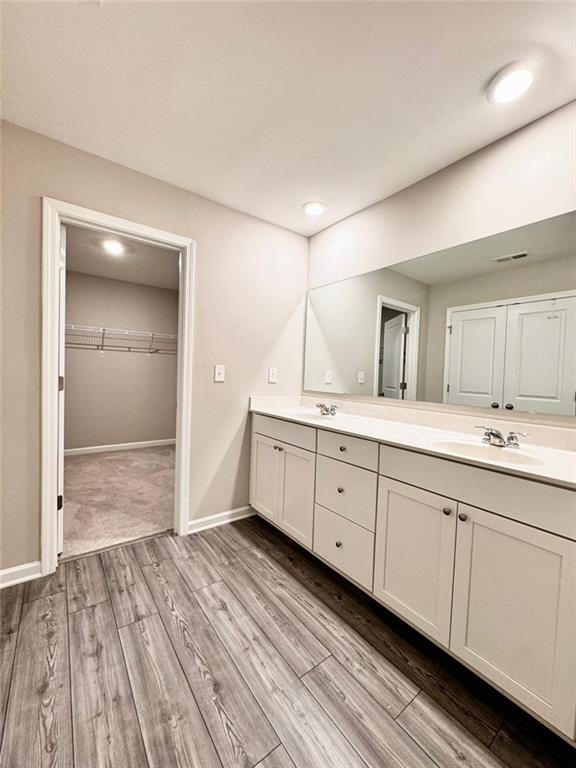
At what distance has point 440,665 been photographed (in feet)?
4.12

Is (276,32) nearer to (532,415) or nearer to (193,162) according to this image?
(193,162)

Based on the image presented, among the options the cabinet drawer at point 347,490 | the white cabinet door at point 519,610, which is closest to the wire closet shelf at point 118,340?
the cabinet drawer at point 347,490

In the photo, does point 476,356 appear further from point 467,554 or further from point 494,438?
point 467,554

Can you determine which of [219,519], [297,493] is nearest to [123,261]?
[219,519]

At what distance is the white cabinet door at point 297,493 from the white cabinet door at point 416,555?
50cm

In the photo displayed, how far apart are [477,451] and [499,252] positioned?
0.99m

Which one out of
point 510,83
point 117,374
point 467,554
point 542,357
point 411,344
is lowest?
point 467,554

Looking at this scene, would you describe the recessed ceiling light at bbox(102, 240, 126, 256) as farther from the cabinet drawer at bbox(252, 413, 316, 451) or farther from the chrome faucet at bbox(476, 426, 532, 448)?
the chrome faucet at bbox(476, 426, 532, 448)

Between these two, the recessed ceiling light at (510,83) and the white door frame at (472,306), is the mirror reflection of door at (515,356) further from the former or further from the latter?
the recessed ceiling light at (510,83)

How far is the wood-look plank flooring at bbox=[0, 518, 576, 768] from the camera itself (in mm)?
943

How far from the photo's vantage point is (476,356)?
166 centimetres

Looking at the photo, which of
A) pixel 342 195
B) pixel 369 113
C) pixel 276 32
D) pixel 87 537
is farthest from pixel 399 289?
Result: pixel 87 537

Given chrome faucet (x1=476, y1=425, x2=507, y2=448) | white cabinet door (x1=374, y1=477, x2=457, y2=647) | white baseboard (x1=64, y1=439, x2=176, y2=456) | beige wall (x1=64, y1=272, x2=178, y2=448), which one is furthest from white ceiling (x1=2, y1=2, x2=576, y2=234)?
white baseboard (x1=64, y1=439, x2=176, y2=456)

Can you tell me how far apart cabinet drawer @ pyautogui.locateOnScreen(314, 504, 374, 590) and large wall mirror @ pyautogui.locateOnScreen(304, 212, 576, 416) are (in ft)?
2.83
